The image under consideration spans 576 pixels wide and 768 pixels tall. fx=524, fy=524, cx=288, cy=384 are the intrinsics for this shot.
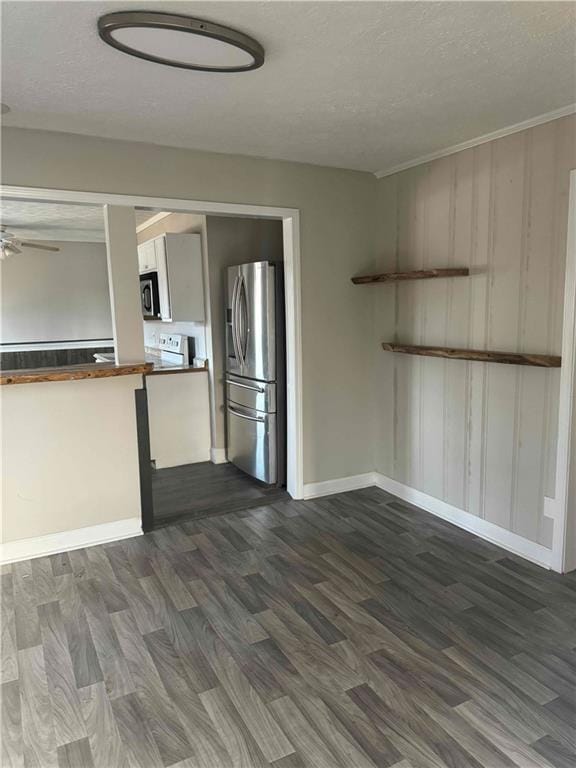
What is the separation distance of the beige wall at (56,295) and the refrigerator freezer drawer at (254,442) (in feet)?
12.7

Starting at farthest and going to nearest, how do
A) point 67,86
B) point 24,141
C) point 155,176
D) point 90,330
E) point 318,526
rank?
point 90,330, point 318,526, point 155,176, point 24,141, point 67,86

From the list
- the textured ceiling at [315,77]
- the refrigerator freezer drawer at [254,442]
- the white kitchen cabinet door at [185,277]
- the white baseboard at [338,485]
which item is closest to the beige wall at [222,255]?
the white kitchen cabinet door at [185,277]

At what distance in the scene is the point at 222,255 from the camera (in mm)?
4836

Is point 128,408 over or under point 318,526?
over

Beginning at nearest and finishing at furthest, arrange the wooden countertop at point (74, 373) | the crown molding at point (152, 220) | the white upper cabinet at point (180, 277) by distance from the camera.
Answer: the wooden countertop at point (74, 373)
the white upper cabinet at point (180, 277)
the crown molding at point (152, 220)

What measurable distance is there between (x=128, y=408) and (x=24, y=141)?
162 cm

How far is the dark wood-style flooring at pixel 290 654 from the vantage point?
1.79 metres

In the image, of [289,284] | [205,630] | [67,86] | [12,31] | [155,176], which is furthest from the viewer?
[289,284]

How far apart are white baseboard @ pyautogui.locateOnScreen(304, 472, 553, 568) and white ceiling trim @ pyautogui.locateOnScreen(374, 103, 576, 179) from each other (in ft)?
7.53

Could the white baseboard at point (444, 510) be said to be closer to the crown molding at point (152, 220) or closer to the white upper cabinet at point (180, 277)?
the white upper cabinet at point (180, 277)

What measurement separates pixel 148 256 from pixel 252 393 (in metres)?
1.96

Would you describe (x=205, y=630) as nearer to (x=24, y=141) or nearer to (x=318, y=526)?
(x=318, y=526)

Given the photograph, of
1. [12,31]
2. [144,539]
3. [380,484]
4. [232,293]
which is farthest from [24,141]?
[380,484]

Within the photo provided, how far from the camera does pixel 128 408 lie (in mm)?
3355
